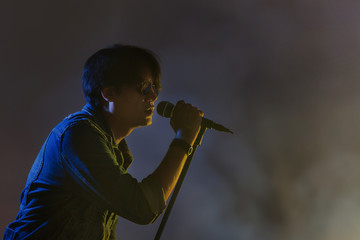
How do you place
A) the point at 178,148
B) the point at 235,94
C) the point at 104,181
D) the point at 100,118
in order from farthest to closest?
the point at 235,94, the point at 100,118, the point at 178,148, the point at 104,181

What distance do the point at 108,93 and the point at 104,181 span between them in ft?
1.37

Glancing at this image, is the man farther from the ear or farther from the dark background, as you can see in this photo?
the dark background

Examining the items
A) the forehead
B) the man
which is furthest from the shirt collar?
the forehead

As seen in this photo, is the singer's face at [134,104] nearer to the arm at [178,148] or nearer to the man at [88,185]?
the man at [88,185]

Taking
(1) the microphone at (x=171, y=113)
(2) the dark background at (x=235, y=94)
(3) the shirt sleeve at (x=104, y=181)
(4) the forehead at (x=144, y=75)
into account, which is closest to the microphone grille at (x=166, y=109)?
(1) the microphone at (x=171, y=113)

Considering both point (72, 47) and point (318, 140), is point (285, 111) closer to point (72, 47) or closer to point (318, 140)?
point (318, 140)

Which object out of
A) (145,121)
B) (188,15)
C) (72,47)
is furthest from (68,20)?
(145,121)

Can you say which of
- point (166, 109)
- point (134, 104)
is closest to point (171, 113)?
point (166, 109)

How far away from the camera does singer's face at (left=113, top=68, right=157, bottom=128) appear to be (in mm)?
1240

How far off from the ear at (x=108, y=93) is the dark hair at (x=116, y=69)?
2 cm

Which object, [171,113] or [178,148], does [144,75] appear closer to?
[171,113]

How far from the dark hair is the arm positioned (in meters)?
0.21

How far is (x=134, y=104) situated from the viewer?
1.24 meters

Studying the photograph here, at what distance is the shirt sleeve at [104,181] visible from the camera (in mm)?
952
